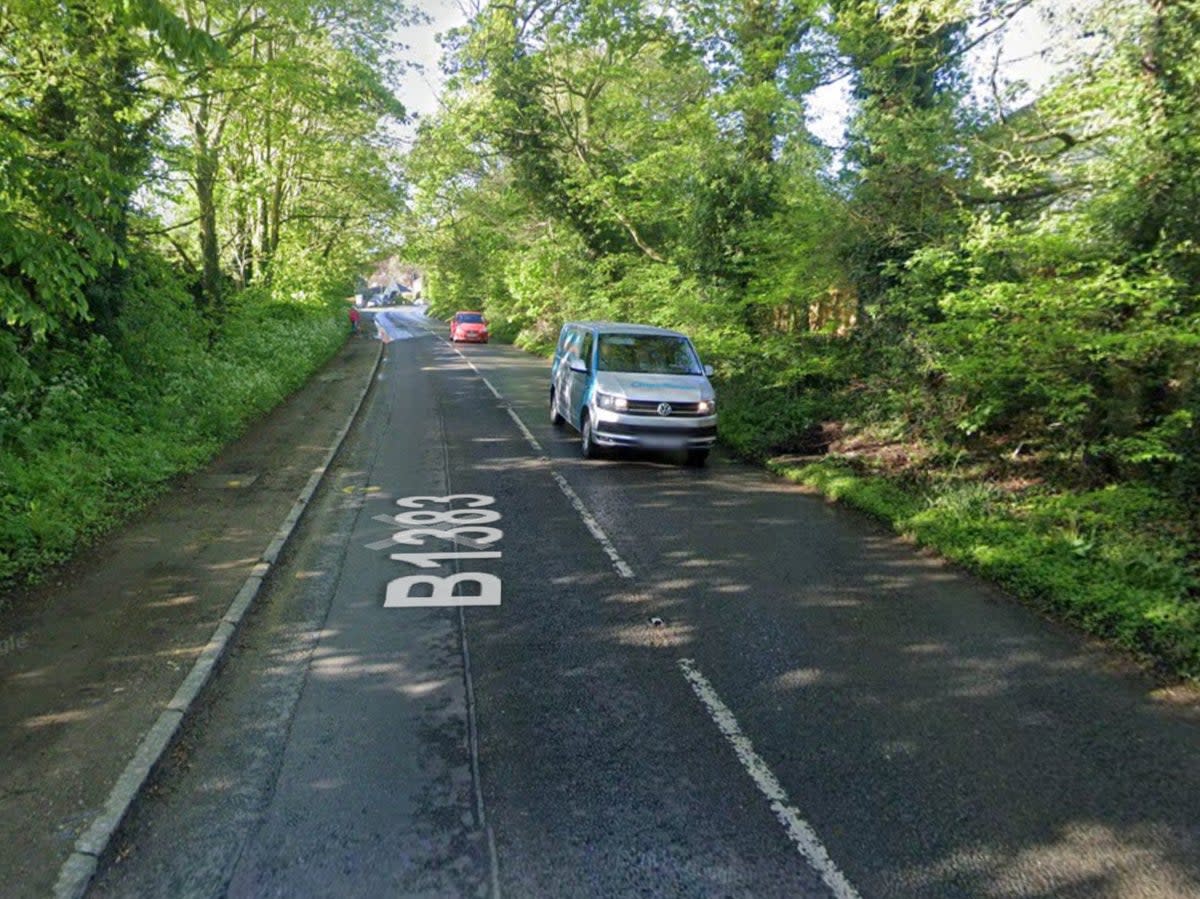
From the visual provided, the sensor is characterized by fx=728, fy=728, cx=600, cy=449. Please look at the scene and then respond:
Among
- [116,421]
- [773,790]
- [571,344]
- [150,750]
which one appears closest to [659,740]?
[773,790]

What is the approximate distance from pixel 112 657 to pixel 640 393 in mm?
7276

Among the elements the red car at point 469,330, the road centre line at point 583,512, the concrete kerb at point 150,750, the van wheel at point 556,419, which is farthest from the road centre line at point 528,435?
the red car at point 469,330

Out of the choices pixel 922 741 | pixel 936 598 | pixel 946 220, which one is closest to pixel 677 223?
pixel 946 220

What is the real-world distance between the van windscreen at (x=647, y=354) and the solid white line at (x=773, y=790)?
23.7 feet

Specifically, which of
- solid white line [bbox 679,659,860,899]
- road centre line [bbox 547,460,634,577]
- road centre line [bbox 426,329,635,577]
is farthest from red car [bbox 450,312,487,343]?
solid white line [bbox 679,659,860,899]

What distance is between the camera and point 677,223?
63.6 feet

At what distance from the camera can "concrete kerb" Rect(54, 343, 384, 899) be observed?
9.65ft

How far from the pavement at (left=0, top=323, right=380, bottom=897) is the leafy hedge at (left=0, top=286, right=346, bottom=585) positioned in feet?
1.25

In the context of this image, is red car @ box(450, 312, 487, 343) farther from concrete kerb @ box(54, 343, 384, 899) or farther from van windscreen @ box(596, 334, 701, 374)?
concrete kerb @ box(54, 343, 384, 899)

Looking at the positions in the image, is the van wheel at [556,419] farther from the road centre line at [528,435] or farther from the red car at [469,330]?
the red car at [469,330]

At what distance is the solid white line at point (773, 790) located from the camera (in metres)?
3.02

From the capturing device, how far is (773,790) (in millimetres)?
3561

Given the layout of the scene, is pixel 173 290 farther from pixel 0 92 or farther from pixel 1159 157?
pixel 1159 157

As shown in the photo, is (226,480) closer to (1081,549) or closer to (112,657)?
(112,657)
